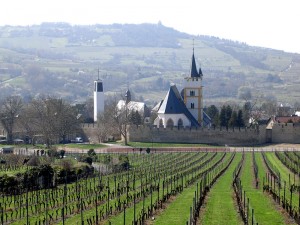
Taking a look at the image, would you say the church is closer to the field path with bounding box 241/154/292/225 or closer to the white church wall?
the white church wall

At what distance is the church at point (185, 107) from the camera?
8838 cm

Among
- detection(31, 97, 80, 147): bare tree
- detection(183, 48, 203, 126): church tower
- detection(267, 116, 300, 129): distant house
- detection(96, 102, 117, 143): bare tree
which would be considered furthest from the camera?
detection(183, 48, 203, 126): church tower

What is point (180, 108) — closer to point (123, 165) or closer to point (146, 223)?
point (123, 165)

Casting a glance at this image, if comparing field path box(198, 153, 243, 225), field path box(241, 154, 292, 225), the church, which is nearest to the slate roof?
the church

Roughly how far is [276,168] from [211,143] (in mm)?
30948

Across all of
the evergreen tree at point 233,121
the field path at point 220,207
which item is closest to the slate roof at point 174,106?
the evergreen tree at point 233,121

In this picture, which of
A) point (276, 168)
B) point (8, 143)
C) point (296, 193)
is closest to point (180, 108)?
point (8, 143)

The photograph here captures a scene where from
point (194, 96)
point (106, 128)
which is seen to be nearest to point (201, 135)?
point (194, 96)

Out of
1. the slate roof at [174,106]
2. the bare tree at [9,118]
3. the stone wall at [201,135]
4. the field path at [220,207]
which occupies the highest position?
the slate roof at [174,106]

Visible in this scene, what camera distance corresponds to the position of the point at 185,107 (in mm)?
89938

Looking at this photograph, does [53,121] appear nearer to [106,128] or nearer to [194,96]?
[106,128]

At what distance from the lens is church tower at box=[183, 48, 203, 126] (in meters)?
92.2

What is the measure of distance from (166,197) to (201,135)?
48925mm

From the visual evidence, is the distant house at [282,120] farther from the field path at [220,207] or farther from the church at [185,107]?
the field path at [220,207]
